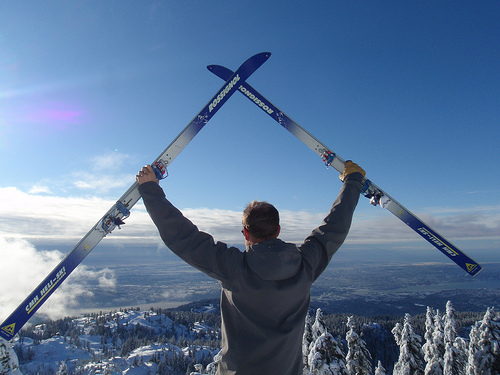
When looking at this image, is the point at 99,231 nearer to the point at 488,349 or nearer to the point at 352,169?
the point at 352,169

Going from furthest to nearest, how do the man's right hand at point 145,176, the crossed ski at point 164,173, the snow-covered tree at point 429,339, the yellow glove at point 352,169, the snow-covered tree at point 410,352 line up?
1. the snow-covered tree at point 429,339
2. the snow-covered tree at point 410,352
3. the crossed ski at point 164,173
4. the yellow glove at point 352,169
5. the man's right hand at point 145,176

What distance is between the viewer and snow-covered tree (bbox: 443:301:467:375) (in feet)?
74.1

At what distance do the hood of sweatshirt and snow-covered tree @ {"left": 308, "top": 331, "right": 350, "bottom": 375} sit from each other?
1780cm

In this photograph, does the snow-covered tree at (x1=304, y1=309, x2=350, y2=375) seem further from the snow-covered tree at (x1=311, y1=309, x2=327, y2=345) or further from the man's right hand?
the man's right hand

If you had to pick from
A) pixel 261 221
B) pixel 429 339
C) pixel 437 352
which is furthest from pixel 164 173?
pixel 429 339

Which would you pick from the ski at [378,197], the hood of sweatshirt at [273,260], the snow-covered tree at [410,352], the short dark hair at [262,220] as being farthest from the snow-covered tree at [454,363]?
the short dark hair at [262,220]

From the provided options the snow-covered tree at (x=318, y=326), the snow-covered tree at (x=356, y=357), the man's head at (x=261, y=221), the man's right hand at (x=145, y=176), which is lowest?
the snow-covered tree at (x=356, y=357)

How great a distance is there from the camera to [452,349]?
76.0 ft

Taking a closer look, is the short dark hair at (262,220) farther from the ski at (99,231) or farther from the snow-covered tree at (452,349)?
the snow-covered tree at (452,349)

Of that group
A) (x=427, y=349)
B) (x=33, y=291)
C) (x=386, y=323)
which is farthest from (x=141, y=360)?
(x=33, y=291)

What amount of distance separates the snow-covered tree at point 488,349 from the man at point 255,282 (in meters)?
25.2

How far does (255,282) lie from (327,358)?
18278 millimetres

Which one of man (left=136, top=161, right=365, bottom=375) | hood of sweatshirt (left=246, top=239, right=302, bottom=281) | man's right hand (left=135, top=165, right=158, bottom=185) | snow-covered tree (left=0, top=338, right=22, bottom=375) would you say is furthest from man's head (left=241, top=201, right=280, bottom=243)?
snow-covered tree (left=0, top=338, right=22, bottom=375)

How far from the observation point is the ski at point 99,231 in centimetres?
581
